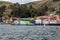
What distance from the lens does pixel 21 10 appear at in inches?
7047

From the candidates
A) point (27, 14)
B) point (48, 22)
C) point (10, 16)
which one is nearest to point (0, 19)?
point (10, 16)

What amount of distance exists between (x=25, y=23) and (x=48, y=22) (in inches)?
539

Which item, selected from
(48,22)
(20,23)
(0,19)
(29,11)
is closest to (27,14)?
(29,11)

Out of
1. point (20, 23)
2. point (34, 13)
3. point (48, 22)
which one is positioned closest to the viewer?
point (48, 22)

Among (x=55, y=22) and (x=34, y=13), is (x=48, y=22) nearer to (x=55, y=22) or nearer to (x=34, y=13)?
(x=55, y=22)

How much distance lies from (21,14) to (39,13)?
527 inches

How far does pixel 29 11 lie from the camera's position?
174625mm

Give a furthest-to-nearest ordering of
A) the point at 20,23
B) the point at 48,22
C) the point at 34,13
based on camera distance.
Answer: the point at 34,13
the point at 20,23
the point at 48,22

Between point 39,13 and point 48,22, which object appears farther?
point 39,13

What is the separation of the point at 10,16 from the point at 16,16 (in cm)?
432

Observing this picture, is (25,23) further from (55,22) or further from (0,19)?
(0,19)

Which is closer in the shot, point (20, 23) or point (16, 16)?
point (20, 23)

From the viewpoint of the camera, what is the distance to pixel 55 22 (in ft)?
431

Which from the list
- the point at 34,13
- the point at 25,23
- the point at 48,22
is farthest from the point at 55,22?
the point at 34,13
